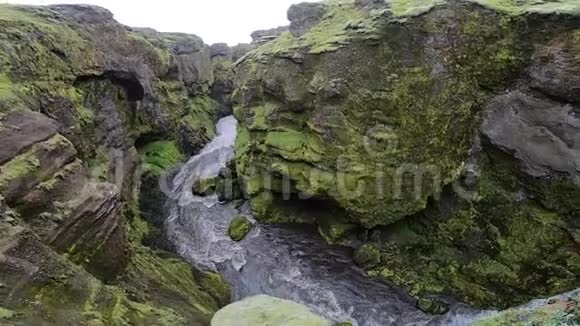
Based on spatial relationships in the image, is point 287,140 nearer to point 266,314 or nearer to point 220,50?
point 266,314

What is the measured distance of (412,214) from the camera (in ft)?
50.4

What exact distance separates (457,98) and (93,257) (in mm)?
11615

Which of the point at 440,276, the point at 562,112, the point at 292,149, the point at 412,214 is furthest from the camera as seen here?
the point at 292,149

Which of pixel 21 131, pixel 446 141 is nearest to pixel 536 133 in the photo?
pixel 446 141

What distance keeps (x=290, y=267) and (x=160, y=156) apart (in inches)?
471

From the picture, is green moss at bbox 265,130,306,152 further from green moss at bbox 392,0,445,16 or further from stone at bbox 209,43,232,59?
stone at bbox 209,43,232,59

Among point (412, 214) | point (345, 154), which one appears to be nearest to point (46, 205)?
point (345, 154)

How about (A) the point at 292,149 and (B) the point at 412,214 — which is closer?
(B) the point at 412,214

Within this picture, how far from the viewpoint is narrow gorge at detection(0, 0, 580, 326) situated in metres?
9.71

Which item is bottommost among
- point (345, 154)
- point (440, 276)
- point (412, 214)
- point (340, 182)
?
point (440, 276)

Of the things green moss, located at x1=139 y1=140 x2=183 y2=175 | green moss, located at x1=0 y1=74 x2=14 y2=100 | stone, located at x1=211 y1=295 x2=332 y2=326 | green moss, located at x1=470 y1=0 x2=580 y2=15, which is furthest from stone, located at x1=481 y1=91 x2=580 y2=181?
green moss, located at x1=139 y1=140 x2=183 y2=175

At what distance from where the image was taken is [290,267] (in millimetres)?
15055

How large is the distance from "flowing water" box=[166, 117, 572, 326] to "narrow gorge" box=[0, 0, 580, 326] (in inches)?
2.8

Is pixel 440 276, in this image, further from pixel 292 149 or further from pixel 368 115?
pixel 292 149
